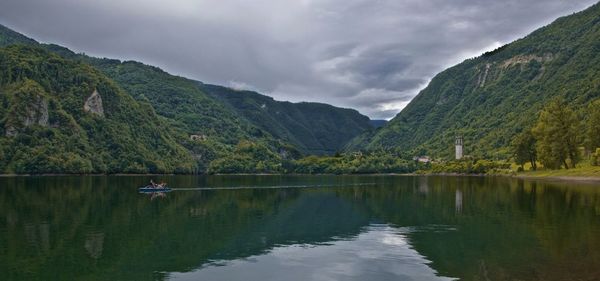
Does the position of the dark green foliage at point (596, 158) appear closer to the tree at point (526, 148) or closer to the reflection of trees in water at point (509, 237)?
the tree at point (526, 148)

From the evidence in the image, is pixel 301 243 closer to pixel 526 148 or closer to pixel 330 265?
pixel 330 265

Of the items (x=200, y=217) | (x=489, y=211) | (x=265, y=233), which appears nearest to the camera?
(x=265, y=233)

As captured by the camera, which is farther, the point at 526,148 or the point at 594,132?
the point at 526,148

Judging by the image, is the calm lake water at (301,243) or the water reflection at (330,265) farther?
the calm lake water at (301,243)

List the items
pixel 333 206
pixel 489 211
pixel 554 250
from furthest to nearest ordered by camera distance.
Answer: pixel 333 206, pixel 489 211, pixel 554 250

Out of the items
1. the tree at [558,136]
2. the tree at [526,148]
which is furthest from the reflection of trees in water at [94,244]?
the tree at [526,148]

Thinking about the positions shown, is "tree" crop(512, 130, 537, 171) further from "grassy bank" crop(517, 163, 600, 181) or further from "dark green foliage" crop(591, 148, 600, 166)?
"dark green foliage" crop(591, 148, 600, 166)

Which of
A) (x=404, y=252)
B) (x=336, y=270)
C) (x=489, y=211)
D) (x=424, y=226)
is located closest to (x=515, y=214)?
(x=489, y=211)

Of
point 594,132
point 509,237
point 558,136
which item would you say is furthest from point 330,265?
point 594,132

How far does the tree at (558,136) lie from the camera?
150375 millimetres

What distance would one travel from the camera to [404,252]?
3928 cm

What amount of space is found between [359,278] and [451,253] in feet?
35.5

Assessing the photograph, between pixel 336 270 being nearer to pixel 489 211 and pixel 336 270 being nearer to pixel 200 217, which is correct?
pixel 200 217

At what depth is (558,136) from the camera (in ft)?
495
